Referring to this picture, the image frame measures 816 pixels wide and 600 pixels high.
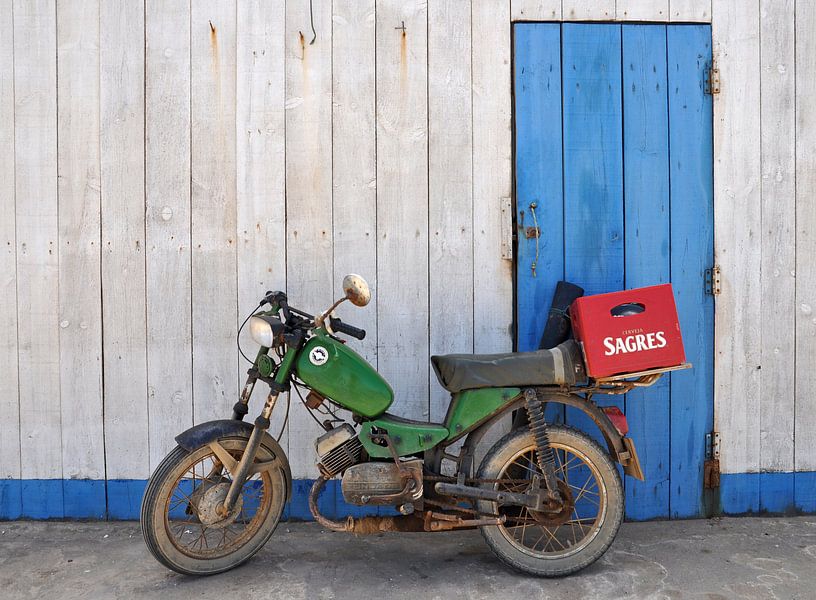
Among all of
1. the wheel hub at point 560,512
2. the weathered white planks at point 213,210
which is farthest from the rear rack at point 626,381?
the weathered white planks at point 213,210

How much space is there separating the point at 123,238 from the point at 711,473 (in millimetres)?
3044

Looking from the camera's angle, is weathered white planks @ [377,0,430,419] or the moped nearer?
the moped

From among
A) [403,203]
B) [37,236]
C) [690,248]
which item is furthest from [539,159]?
[37,236]

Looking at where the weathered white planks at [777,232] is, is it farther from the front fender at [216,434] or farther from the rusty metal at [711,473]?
the front fender at [216,434]

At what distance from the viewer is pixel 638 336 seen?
2686mm

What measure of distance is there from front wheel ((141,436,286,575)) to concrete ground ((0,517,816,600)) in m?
0.09

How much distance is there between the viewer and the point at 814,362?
3.38 meters

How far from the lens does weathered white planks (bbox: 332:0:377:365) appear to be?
10.8ft

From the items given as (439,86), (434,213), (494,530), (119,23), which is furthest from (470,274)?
(119,23)

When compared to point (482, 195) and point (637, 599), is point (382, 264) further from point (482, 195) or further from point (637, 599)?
point (637, 599)

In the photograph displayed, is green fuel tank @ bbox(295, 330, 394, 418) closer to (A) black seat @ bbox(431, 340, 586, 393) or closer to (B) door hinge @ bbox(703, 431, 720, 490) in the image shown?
(A) black seat @ bbox(431, 340, 586, 393)

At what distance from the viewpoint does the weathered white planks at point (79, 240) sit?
332cm

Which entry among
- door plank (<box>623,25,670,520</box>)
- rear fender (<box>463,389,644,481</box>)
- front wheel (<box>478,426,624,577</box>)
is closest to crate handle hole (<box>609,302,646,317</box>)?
rear fender (<box>463,389,644,481</box>)

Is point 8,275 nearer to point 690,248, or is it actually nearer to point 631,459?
point 631,459
